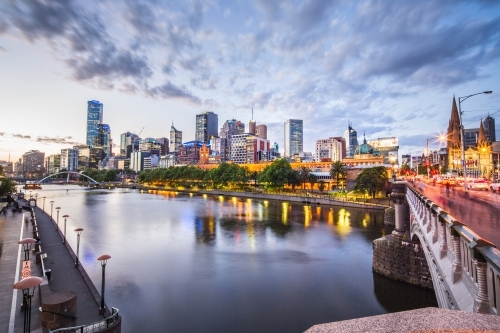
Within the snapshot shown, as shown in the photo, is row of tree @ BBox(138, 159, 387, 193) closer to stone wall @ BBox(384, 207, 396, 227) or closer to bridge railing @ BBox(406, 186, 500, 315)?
stone wall @ BBox(384, 207, 396, 227)

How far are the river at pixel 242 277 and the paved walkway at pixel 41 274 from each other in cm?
312

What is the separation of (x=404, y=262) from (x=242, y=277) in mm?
16342

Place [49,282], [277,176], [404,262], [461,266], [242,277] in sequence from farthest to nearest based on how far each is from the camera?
1. [277,176]
2. [242,277]
3. [404,262]
4. [49,282]
5. [461,266]

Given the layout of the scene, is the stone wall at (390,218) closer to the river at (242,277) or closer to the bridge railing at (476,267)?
the river at (242,277)

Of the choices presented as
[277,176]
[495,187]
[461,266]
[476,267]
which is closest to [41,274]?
[461,266]

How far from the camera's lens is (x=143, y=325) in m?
21.0

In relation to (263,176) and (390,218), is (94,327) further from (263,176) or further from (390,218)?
(263,176)

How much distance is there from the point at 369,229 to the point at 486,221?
4247cm

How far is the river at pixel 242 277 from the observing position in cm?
2239

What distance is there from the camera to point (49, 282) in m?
22.5

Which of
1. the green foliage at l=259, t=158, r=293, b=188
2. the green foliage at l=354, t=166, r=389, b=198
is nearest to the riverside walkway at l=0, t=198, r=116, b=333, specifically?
the green foliage at l=354, t=166, r=389, b=198

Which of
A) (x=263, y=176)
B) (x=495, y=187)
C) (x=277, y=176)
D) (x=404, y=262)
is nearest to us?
(x=404, y=262)

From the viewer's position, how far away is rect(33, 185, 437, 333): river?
22.4 metres

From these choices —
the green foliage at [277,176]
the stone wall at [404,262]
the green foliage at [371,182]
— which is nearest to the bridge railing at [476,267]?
the stone wall at [404,262]
